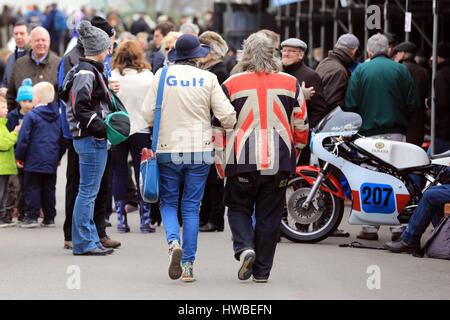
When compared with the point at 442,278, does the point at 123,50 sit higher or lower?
higher

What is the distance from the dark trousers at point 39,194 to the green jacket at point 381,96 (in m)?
3.38

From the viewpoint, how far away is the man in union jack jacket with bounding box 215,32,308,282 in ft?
24.0

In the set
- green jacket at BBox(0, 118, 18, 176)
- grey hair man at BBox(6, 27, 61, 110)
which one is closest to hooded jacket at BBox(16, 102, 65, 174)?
green jacket at BBox(0, 118, 18, 176)

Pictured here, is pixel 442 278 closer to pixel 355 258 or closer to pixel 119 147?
pixel 355 258

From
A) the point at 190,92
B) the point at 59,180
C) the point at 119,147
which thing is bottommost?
the point at 59,180

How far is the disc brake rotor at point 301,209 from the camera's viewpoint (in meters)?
9.36

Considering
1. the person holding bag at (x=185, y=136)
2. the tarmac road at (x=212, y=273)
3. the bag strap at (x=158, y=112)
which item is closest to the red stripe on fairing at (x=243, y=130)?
the person holding bag at (x=185, y=136)

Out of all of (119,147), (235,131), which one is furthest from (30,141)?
(235,131)

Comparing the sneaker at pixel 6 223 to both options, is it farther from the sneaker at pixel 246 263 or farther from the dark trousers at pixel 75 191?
the sneaker at pixel 246 263

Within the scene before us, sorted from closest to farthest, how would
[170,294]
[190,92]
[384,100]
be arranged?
[170,294]
[190,92]
[384,100]

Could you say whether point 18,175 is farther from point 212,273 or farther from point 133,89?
point 212,273

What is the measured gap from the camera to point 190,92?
24.2 ft

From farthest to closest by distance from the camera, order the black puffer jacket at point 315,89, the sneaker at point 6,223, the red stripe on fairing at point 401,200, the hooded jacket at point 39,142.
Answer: the sneaker at point 6,223
the hooded jacket at point 39,142
the black puffer jacket at point 315,89
the red stripe on fairing at point 401,200

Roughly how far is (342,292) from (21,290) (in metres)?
2.33
